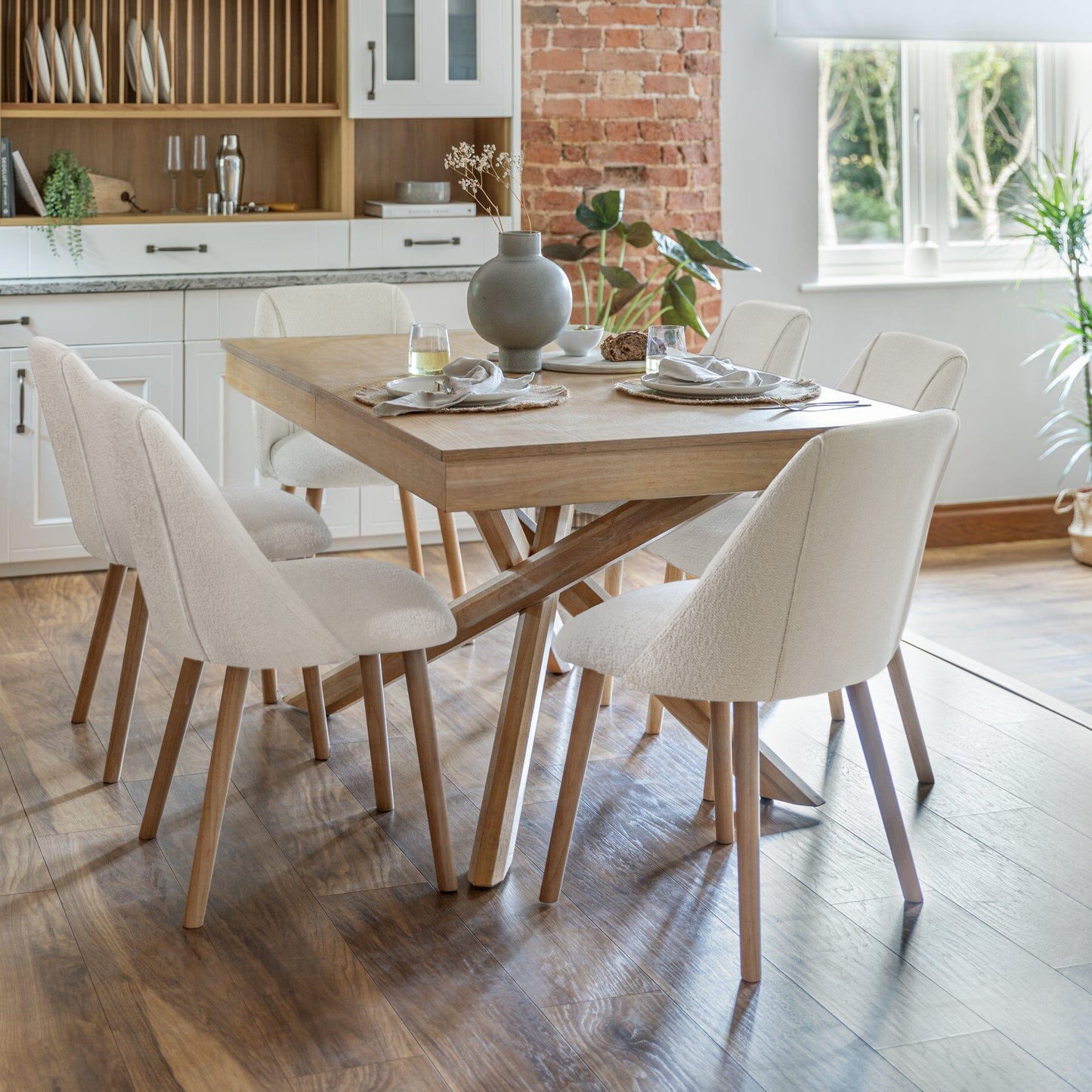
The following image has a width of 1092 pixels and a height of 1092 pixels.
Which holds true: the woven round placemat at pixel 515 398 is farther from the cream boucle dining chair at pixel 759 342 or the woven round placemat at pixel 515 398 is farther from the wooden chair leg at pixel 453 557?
the wooden chair leg at pixel 453 557

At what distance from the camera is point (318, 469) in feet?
12.2

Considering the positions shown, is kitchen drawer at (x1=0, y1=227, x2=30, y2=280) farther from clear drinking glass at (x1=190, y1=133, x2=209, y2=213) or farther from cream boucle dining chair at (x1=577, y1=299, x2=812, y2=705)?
cream boucle dining chair at (x1=577, y1=299, x2=812, y2=705)

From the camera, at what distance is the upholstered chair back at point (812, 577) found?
2.09 meters

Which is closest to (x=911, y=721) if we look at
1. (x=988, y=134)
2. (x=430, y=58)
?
(x=430, y=58)

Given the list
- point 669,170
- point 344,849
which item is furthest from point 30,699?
point 669,170

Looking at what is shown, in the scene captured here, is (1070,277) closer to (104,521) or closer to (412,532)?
(412,532)

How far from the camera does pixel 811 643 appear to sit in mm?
2195

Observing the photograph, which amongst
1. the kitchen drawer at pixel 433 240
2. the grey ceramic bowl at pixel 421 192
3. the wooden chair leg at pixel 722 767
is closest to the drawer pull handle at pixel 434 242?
the kitchen drawer at pixel 433 240

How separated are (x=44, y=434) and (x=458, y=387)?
7.47 ft

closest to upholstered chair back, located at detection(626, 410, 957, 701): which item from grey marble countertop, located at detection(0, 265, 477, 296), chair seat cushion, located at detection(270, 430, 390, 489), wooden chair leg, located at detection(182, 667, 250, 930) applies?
wooden chair leg, located at detection(182, 667, 250, 930)

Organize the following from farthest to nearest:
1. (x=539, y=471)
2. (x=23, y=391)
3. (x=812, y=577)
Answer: (x=23, y=391)
(x=539, y=471)
(x=812, y=577)

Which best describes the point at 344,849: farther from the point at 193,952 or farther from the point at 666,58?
the point at 666,58

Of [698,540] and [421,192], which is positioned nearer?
[698,540]

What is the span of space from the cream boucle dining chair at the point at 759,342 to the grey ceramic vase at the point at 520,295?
0.64 meters
